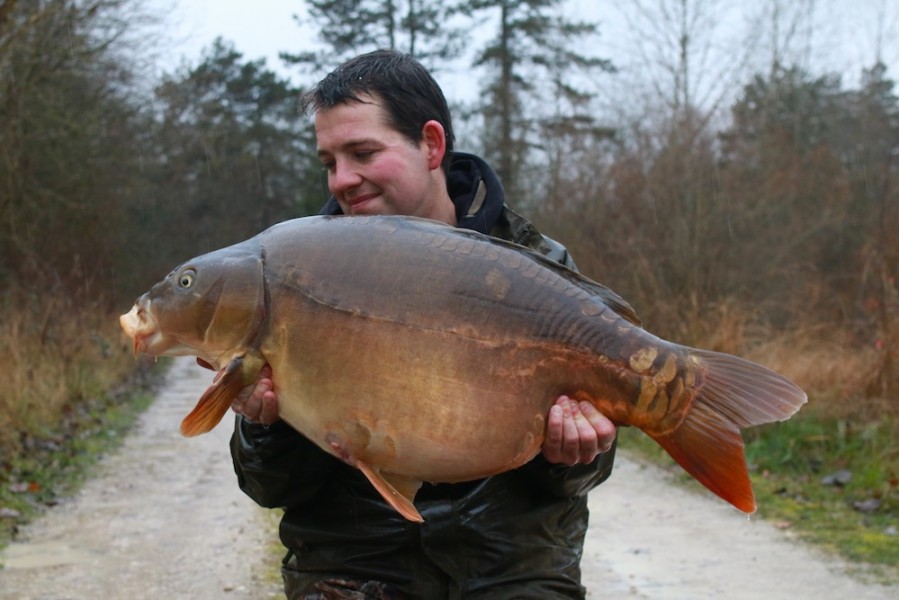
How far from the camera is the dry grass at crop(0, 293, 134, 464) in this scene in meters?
8.54

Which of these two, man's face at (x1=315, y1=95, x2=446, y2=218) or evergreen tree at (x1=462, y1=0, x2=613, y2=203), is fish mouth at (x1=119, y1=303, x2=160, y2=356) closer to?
man's face at (x1=315, y1=95, x2=446, y2=218)

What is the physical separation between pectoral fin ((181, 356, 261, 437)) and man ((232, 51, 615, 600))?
0.77ft

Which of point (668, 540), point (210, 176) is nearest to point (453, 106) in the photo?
point (210, 176)

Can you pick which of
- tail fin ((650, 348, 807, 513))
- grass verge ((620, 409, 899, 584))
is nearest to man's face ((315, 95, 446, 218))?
tail fin ((650, 348, 807, 513))

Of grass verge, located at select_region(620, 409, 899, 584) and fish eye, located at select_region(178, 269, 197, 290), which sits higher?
fish eye, located at select_region(178, 269, 197, 290)

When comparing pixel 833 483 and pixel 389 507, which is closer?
pixel 389 507

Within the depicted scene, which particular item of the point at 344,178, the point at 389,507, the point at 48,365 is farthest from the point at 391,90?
the point at 48,365

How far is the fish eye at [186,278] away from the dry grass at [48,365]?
5.90 metres

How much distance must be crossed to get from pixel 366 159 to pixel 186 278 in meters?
0.70

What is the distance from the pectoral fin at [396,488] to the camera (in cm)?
212

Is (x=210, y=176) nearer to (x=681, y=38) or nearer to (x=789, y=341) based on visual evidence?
(x=681, y=38)

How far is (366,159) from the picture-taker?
2715mm

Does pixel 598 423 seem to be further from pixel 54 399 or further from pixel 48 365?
pixel 48 365

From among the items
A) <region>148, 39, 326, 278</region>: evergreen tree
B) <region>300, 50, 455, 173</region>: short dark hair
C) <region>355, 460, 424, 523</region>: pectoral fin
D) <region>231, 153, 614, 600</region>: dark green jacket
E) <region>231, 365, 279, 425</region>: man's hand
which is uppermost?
<region>300, 50, 455, 173</region>: short dark hair
